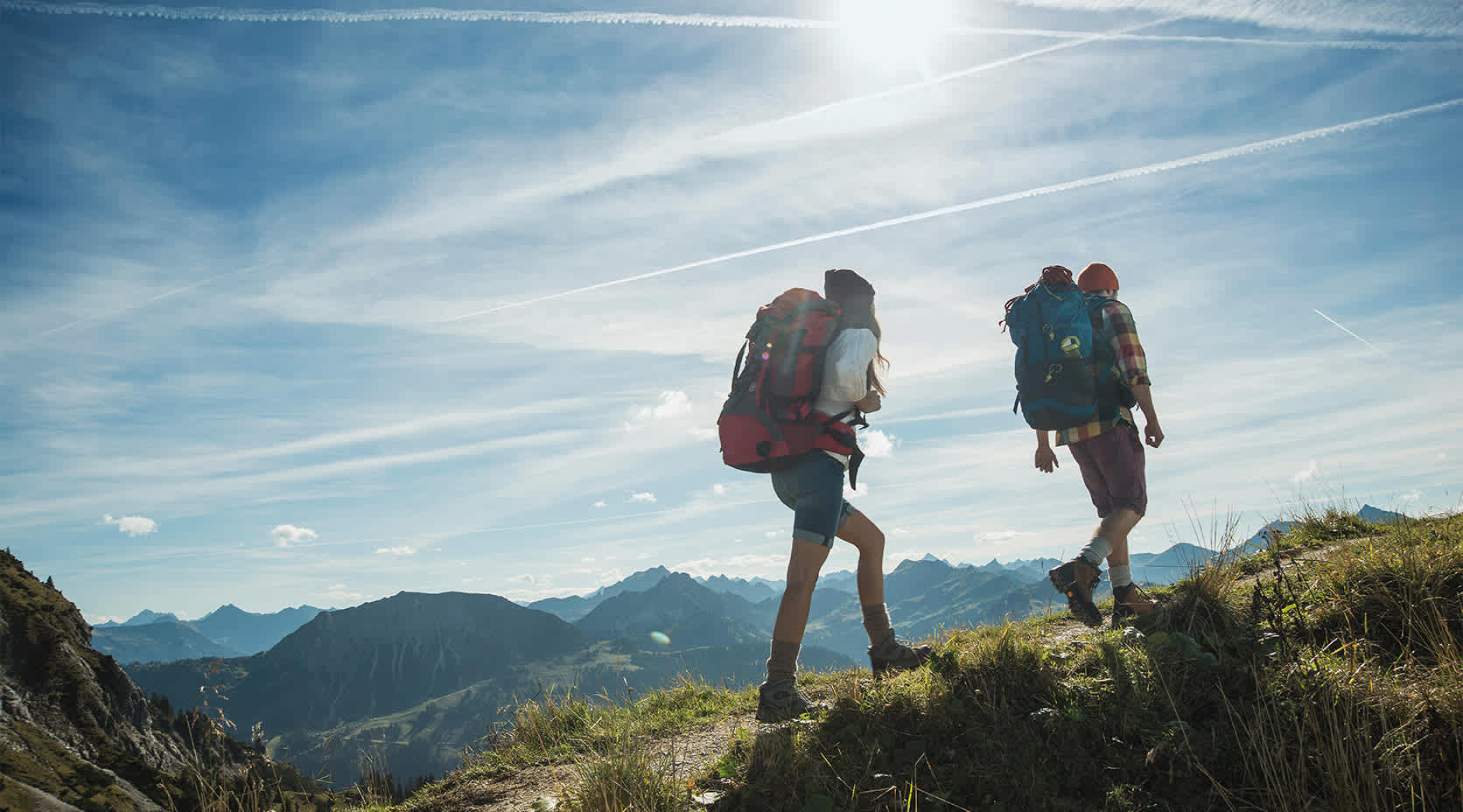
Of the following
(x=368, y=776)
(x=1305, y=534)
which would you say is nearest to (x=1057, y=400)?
(x=1305, y=534)

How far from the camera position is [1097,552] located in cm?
571

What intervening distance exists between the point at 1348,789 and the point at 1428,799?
0.34m

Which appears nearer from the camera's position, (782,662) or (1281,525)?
(782,662)

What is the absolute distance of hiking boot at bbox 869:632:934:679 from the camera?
504cm

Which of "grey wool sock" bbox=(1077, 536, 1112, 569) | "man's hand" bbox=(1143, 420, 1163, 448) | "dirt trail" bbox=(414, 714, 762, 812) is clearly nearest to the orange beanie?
"man's hand" bbox=(1143, 420, 1163, 448)

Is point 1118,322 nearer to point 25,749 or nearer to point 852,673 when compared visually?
point 852,673

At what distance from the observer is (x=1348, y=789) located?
2736 millimetres

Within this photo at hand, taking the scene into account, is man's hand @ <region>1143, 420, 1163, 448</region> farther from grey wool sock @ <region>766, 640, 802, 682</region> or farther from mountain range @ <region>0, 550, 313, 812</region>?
mountain range @ <region>0, 550, 313, 812</region>

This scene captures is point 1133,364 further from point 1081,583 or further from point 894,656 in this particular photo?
point 894,656

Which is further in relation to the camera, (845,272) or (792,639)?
(845,272)

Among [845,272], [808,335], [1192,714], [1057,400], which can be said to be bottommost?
[1192,714]

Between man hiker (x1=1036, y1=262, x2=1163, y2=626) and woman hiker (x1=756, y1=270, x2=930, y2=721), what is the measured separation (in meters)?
1.71

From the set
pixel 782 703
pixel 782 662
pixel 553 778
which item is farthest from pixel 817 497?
pixel 553 778

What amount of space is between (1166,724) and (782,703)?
222cm
